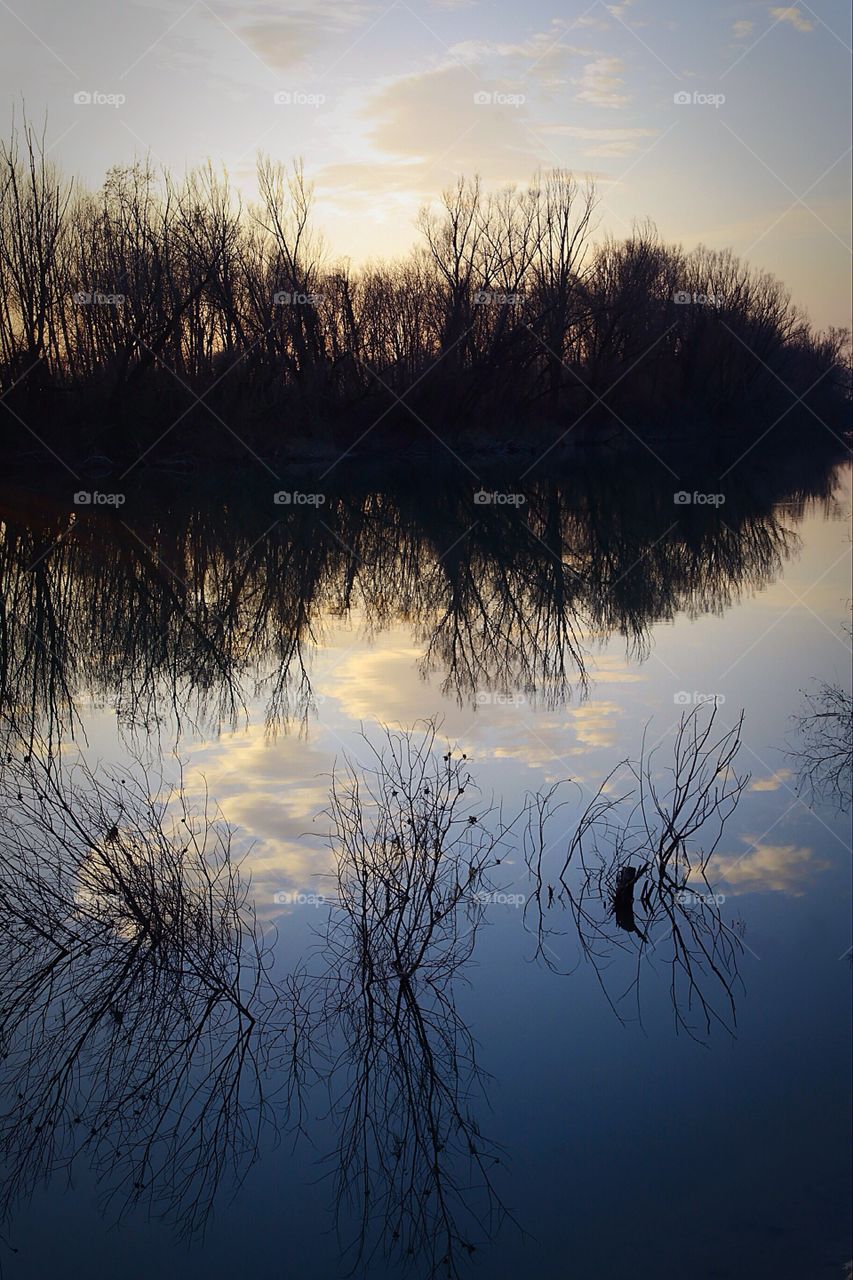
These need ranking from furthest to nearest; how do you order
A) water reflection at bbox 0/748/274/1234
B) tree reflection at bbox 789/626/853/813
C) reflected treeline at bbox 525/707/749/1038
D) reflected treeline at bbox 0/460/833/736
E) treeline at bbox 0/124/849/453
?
treeline at bbox 0/124/849/453
reflected treeline at bbox 0/460/833/736
tree reflection at bbox 789/626/853/813
reflected treeline at bbox 525/707/749/1038
water reflection at bbox 0/748/274/1234

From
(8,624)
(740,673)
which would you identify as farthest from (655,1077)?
(8,624)

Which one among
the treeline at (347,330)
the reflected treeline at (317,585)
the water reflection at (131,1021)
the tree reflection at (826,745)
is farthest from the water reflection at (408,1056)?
the treeline at (347,330)

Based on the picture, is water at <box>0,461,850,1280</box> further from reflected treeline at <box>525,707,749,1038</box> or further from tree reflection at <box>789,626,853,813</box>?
tree reflection at <box>789,626,853,813</box>

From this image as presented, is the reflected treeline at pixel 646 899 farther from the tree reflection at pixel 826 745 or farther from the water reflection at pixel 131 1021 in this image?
the water reflection at pixel 131 1021

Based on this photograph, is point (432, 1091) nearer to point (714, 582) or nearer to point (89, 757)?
point (89, 757)

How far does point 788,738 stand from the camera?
9805 mm

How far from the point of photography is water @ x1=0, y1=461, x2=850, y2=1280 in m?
4.15

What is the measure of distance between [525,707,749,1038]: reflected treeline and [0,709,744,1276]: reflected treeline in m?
0.02

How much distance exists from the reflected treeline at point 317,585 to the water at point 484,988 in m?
0.10

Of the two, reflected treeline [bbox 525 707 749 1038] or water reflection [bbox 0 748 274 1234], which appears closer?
water reflection [bbox 0 748 274 1234]

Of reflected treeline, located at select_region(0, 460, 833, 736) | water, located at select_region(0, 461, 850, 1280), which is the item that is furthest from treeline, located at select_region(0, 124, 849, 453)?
water, located at select_region(0, 461, 850, 1280)

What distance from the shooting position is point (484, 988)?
5.70 metres

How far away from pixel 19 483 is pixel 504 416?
2282cm

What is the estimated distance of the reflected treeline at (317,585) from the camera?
11734mm
